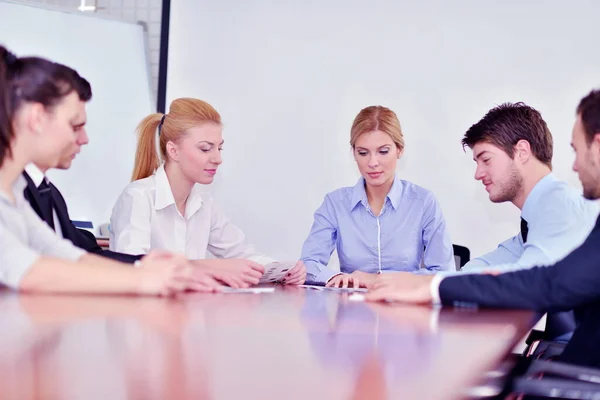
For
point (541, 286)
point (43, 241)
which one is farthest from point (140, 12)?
point (541, 286)

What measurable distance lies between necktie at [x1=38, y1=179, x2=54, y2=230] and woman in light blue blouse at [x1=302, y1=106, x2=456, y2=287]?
135cm

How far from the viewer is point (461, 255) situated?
12.5 feet

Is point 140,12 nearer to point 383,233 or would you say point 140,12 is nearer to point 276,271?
point 383,233

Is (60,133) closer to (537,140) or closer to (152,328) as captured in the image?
(152,328)

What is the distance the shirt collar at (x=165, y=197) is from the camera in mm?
3295

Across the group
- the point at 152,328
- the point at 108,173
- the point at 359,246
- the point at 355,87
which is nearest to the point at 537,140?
the point at 359,246

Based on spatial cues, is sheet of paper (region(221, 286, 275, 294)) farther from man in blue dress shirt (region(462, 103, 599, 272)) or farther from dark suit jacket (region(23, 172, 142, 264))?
man in blue dress shirt (region(462, 103, 599, 272))

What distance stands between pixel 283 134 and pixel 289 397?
3.90 meters

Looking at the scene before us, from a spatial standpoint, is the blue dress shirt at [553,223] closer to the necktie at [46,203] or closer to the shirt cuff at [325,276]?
the shirt cuff at [325,276]

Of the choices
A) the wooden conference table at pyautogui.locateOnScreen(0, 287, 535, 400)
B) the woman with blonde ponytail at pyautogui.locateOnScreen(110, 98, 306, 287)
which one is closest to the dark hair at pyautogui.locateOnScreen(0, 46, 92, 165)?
the wooden conference table at pyautogui.locateOnScreen(0, 287, 535, 400)

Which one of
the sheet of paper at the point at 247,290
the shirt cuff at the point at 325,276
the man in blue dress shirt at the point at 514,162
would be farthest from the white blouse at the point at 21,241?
the man in blue dress shirt at the point at 514,162

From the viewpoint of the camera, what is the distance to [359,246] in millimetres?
3602

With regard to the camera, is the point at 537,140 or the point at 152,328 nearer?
the point at 152,328

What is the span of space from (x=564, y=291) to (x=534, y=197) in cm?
100
